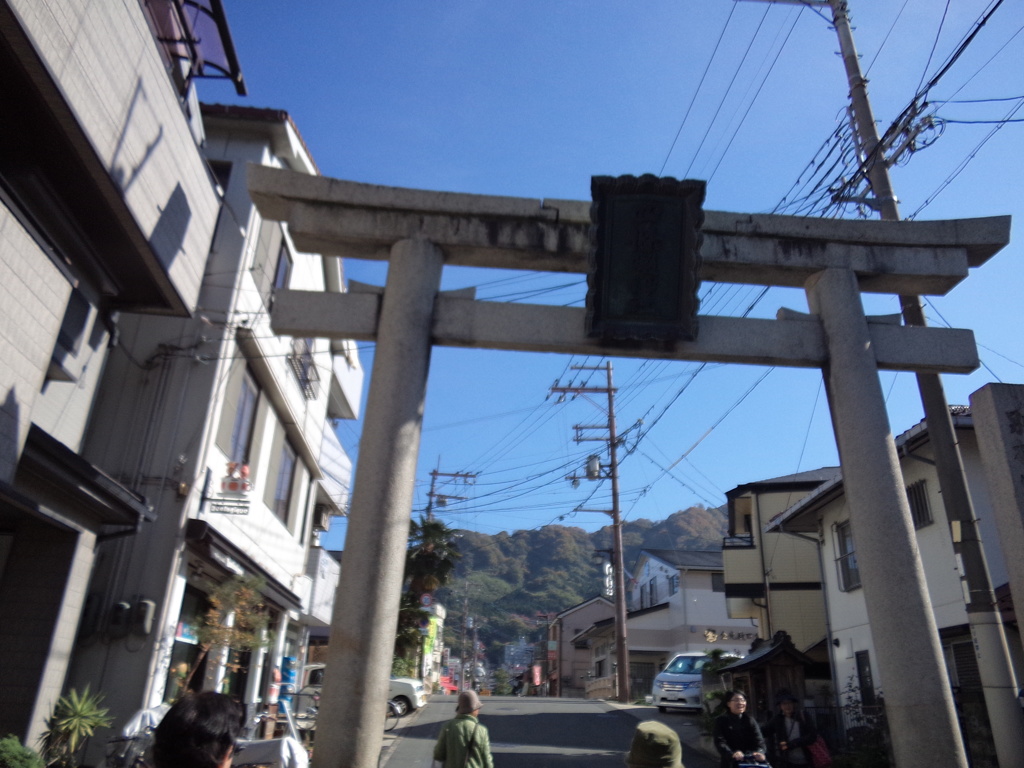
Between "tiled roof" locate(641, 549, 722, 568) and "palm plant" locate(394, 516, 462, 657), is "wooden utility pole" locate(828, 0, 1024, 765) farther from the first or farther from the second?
"tiled roof" locate(641, 549, 722, 568)

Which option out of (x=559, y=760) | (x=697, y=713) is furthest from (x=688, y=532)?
(x=559, y=760)

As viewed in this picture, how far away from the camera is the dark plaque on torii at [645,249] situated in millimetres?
8172

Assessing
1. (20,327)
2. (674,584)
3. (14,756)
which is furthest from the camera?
(674,584)

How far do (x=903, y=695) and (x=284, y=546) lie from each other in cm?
1481

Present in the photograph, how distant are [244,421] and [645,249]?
9.61 m

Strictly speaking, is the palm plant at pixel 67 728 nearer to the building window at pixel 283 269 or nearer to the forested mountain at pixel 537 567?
the building window at pixel 283 269

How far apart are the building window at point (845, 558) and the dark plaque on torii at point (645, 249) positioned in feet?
37.8

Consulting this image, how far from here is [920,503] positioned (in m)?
14.8

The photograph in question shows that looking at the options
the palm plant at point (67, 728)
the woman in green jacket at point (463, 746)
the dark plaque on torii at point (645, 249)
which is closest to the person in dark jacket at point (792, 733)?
the woman in green jacket at point (463, 746)

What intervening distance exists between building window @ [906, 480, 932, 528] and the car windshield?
9.79 m

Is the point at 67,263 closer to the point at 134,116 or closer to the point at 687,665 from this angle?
the point at 134,116

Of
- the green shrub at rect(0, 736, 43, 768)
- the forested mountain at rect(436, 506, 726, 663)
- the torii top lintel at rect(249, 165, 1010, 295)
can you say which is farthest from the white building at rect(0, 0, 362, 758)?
the forested mountain at rect(436, 506, 726, 663)

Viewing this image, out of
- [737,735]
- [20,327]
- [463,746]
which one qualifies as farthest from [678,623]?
[20,327]

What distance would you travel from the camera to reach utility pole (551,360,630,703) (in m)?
27.1
